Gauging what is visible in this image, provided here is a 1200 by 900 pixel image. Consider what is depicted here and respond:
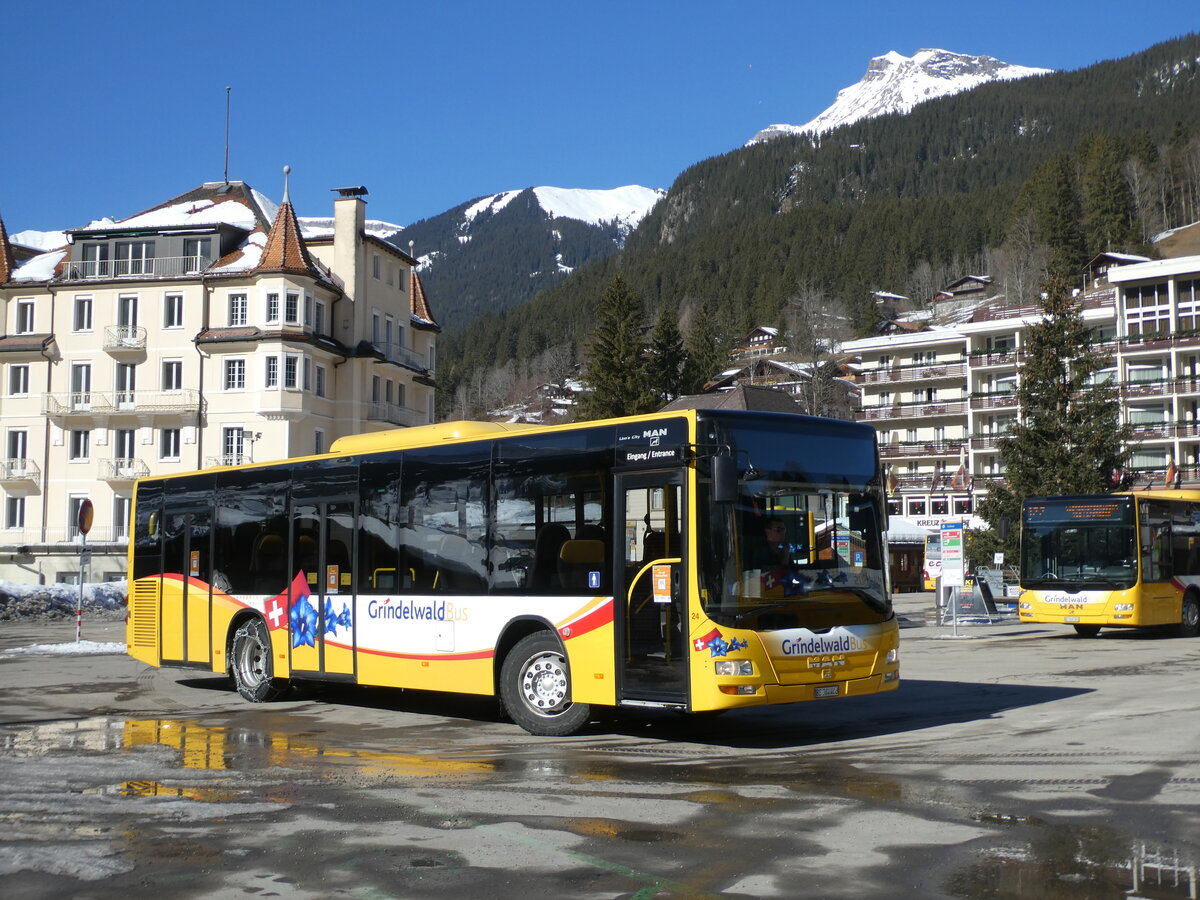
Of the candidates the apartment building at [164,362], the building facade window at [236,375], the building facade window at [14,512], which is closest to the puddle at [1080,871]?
the apartment building at [164,362]

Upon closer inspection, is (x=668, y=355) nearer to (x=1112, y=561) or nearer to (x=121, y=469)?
(x=121, y=469)

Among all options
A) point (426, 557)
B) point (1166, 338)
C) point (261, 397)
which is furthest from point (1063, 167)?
point (426, 557)

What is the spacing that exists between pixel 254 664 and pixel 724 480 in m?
8.21

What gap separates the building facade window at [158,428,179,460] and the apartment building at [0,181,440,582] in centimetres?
6

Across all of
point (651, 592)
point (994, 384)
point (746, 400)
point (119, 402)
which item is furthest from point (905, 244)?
point (651, 592)

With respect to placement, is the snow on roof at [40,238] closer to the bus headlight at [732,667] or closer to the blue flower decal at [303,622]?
the blue flower decal at [303,622]

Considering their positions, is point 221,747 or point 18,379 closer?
point 221,747

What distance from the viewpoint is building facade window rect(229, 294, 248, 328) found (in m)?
62.9

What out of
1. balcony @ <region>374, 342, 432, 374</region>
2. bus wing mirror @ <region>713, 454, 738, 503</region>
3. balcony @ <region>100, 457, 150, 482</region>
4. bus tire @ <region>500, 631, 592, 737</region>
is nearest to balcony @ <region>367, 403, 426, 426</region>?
balcony @ <region>374, 342, 432, 374</region>

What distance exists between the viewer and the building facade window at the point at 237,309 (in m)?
62.9

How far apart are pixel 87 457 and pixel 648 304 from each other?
11660 centimetres

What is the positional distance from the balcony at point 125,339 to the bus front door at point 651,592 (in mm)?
56739

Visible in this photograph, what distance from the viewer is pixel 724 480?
11.0 m

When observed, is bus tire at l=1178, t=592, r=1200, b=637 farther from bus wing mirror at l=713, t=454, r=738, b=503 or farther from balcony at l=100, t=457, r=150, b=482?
balcony at l=100, t=457, r=150, b=482
